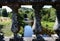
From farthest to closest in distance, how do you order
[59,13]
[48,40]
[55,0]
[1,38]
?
[48,40] < [1,38] < [59,13] < [55,0]

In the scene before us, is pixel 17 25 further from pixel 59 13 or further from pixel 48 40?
pixel 48 40

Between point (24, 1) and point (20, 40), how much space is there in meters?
A: 0.51

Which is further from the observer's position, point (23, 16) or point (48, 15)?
point (48, 15)

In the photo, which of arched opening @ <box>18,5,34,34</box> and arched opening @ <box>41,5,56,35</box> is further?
arched opening @ <box>41,5,56,35</box>

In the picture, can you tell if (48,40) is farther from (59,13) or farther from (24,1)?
(24,1)

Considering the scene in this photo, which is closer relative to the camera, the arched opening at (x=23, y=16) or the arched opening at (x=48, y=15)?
the arched opening at (x=23, y=16)

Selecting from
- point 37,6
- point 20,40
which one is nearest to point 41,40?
point 20,40

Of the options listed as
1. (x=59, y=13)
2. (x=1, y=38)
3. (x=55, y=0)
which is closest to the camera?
(x=55, y=0)

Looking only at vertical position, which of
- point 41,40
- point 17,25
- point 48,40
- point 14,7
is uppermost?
point 14,7

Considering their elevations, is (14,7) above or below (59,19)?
above

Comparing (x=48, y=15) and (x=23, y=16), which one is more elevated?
(x=23, y=16)

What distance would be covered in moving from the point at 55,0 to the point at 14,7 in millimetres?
502

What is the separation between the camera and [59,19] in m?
2.41

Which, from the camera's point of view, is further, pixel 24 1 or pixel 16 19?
pixel 16 19
